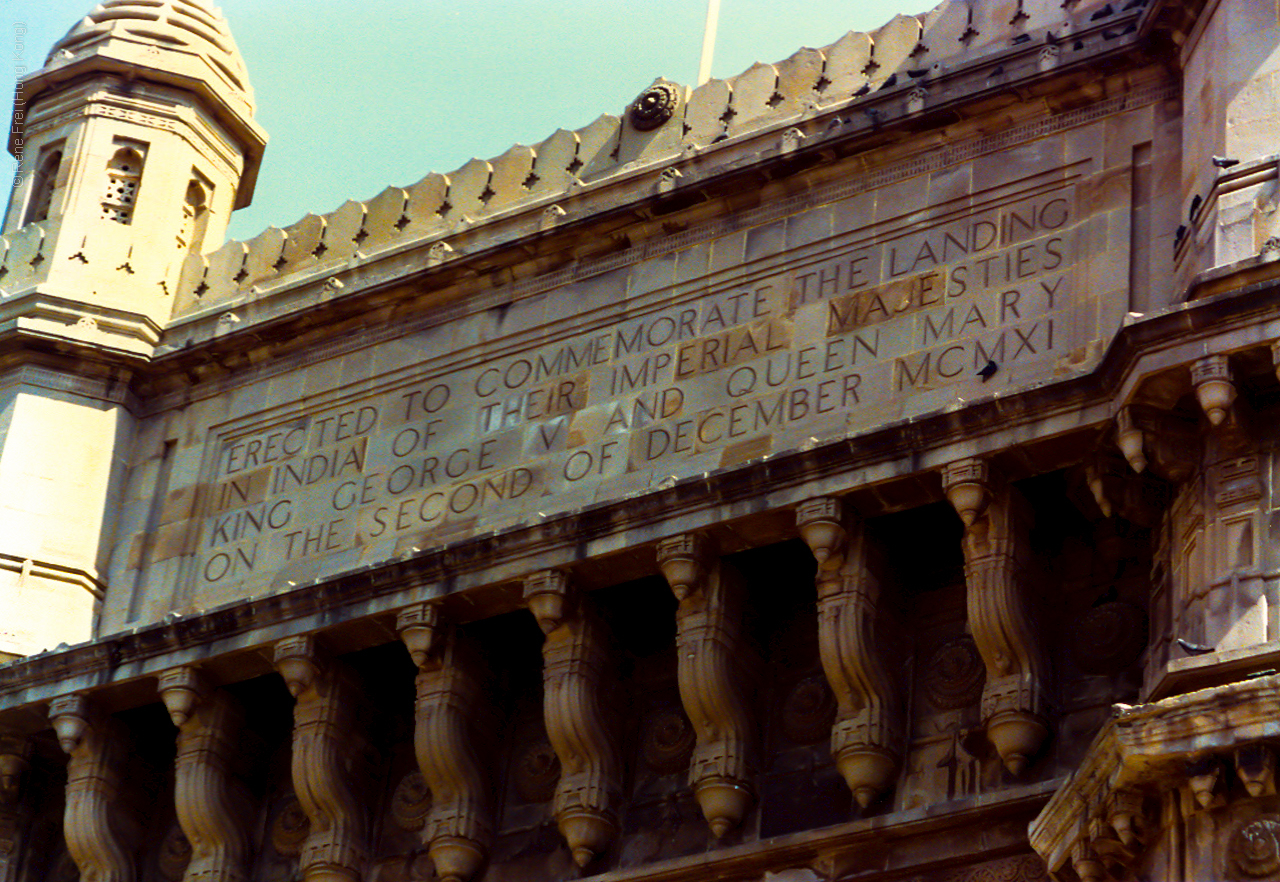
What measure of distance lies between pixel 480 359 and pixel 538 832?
3439 millimetres

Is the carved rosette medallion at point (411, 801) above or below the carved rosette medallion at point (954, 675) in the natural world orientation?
below

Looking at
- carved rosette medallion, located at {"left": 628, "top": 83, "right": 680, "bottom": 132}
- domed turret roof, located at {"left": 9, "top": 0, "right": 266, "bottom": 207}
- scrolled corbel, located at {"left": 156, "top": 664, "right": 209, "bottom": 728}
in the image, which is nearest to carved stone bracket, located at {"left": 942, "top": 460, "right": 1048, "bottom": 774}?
carved rosette medallion, located at {"left": 628, "top": 83, "right": 680, "bottom": 132}

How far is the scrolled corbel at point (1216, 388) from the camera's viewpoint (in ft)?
46.1

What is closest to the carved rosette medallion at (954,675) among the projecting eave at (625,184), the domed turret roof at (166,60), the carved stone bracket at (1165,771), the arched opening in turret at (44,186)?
the carved stone bracket at (1165,771)

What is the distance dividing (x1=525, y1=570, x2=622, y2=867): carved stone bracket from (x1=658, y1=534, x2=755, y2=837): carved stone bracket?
23.2 inches

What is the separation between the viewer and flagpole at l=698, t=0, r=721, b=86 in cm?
2161

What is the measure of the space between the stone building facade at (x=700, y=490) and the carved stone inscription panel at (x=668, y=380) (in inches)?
1.3

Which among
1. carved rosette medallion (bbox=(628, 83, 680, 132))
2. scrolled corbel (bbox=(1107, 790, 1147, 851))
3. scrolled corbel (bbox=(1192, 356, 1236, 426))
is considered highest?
carved rosette medallion (bbox=(628, 83, 680, 132))

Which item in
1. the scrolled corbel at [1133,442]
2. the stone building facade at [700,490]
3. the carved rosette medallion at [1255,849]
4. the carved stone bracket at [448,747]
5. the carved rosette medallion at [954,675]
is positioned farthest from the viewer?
the carved stone bracket at [448,747]

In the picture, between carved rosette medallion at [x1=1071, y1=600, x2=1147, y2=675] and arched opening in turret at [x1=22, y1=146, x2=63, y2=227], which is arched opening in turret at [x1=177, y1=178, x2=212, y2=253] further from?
carved rosette medallion at [x1=1071, y1=600, x2=1147, y2=675]

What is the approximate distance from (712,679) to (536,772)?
1.62 meters

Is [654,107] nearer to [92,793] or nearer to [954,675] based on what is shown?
[954,675]

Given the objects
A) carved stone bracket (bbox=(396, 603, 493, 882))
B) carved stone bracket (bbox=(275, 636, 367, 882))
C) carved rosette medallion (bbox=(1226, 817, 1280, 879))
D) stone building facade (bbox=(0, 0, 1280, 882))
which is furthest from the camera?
carved stone bracket (bbox=(275, 636, 367, 882))

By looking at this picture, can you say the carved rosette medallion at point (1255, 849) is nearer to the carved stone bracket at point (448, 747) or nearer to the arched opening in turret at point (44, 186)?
the carved stone bracket at point (448, 747)
